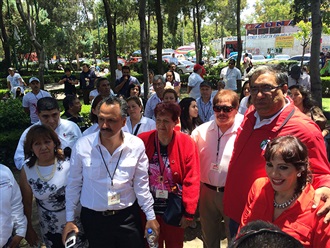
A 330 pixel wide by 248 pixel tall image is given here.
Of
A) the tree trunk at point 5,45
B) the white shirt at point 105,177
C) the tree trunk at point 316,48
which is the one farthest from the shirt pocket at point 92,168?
the tree trunk at point 5,45

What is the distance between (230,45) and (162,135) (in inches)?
1979

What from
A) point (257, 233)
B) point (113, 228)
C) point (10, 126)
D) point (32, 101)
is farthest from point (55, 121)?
point (10, 126)

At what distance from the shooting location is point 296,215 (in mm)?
1766

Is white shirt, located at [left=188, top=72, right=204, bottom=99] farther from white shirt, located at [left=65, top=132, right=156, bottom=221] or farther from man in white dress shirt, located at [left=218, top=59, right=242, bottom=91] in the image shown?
white shirt, located at [left=65, top=132, right=156, bottom=221]

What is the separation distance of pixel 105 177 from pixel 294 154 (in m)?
1.41

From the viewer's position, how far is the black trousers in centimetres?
247

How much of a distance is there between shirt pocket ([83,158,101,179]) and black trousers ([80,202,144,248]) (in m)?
0.30

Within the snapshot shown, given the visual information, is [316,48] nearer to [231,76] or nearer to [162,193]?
[231,76]

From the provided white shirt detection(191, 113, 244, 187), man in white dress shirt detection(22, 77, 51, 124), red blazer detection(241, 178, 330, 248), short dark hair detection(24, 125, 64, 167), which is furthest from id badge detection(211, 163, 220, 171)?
man in white dress shirt detection(22, 77, 51, 124)

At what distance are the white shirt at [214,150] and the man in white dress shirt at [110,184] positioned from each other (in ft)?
2.43

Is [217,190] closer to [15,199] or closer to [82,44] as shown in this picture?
[15,199]

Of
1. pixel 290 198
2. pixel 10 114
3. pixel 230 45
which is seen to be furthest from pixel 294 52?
pixel 290 198

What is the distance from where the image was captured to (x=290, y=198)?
1813 mm

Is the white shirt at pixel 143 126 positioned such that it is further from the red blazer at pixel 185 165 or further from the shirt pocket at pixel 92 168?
the shirt pocket at pixel 92 168
